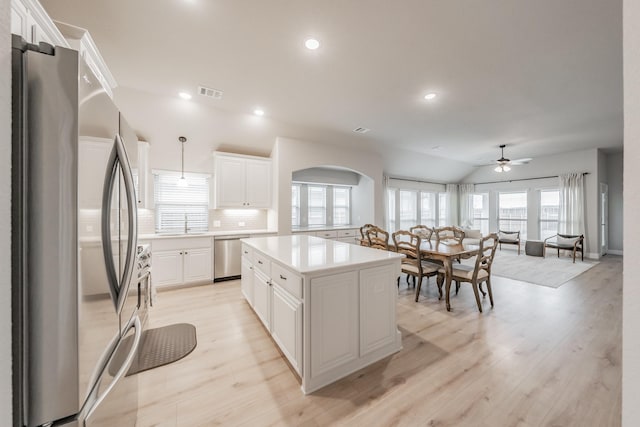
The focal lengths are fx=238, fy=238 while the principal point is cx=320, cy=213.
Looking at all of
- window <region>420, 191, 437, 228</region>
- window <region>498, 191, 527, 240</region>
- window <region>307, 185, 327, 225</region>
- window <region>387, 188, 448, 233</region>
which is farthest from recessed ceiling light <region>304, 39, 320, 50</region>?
window <region>498, 191, 527, 240</region>

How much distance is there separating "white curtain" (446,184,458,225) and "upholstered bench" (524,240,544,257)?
9.42 ft

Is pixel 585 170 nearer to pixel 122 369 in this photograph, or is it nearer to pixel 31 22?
pixel 122 369

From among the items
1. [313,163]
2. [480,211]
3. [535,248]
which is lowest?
[535,248]

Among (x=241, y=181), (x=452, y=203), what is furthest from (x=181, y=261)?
(x=452, y=203)

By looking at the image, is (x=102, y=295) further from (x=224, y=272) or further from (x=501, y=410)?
(x=224, y=272)

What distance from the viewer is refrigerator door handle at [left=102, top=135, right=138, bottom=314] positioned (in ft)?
2.93

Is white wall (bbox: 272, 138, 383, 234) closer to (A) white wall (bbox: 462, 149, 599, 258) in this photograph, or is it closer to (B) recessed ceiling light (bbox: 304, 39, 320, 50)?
(B) recessed ceiling light (bbox: 304, 39, 320, 50)

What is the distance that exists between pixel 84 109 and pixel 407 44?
2618 mm

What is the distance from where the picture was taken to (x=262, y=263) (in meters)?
2.44

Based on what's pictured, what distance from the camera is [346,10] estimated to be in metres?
1.94

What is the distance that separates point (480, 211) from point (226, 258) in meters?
9.10

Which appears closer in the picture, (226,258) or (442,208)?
(226,258)

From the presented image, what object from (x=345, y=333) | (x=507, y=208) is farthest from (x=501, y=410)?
(x=507, y=208)

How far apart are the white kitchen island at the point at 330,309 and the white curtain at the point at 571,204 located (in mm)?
7683
